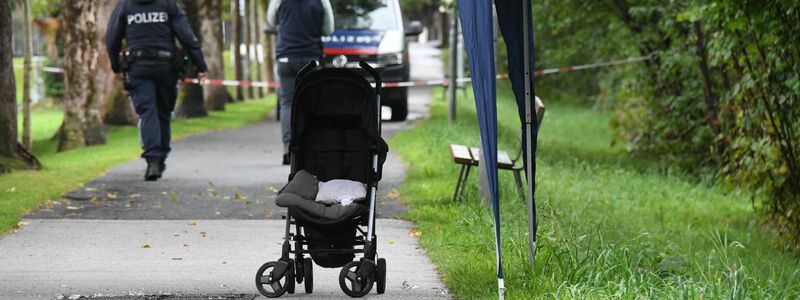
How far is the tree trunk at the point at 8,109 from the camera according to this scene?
53.4 ft

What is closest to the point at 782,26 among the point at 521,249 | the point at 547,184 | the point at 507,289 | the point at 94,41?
the point at 547,184

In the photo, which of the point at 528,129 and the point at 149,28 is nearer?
the point at 528,129

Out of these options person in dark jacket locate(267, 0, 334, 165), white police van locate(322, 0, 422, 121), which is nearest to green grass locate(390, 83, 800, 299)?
white police van locate(322, 0, 422, 121)

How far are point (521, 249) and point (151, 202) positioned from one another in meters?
4.72

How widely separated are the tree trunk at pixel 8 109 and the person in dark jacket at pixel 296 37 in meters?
3.13

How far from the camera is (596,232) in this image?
1011 centimetres

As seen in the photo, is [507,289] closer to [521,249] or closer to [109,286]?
[521,249]

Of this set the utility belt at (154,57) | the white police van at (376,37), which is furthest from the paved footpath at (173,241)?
the white police van at (376,37)

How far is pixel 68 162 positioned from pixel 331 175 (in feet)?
33.3

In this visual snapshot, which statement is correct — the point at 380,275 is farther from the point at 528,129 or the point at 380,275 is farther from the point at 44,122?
the point at 44,122

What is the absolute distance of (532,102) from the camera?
8297mm

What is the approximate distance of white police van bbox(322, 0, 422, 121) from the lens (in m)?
25.3

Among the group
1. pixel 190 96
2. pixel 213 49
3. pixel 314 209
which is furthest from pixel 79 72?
pixel 314 209

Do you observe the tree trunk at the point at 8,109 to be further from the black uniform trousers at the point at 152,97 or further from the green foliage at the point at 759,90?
the green foliage at the point at 759,90
